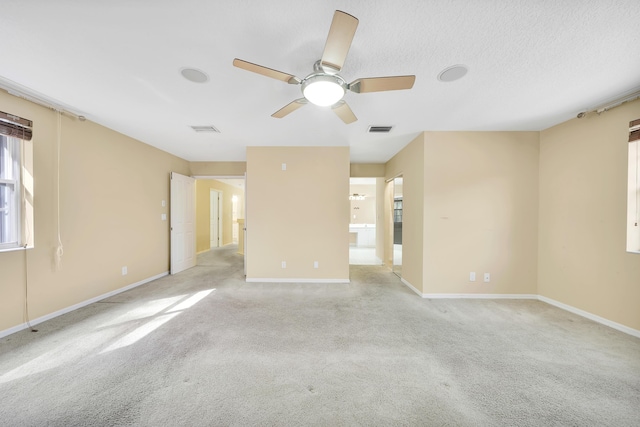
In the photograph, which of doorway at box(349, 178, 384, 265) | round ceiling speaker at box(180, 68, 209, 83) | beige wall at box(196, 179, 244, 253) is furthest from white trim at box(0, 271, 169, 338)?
doorway at box(349, 178, 384, 265)

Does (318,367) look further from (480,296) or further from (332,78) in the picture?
(480,296)

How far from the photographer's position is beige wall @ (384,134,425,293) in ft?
11.4

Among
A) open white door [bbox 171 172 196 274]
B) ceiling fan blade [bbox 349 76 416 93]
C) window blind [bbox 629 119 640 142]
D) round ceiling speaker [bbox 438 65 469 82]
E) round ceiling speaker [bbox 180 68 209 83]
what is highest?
round ceiling speaker [bbox 180 68 209 83]

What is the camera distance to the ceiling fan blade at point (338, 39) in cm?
119

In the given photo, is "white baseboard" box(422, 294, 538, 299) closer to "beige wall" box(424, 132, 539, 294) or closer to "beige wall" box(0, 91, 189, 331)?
"beige wall" box(424, 132, 539, 294)

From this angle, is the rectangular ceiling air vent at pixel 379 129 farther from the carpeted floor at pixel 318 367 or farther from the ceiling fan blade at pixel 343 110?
the carpeted floor at pixel 318 367

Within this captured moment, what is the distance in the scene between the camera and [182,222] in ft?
16.3

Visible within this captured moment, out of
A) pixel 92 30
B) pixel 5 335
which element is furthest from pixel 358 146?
pixel 5 335

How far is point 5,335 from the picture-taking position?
2225 mm

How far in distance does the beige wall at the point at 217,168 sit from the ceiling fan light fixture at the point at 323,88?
3939mm

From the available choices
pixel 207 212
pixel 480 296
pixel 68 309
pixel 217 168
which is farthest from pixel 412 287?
pixel 207 212

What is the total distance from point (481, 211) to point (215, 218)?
322 inches

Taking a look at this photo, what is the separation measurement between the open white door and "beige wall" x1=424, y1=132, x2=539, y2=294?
486 cm

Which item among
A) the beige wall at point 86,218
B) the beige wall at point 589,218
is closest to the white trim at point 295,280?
the beige wall at point 86,218
